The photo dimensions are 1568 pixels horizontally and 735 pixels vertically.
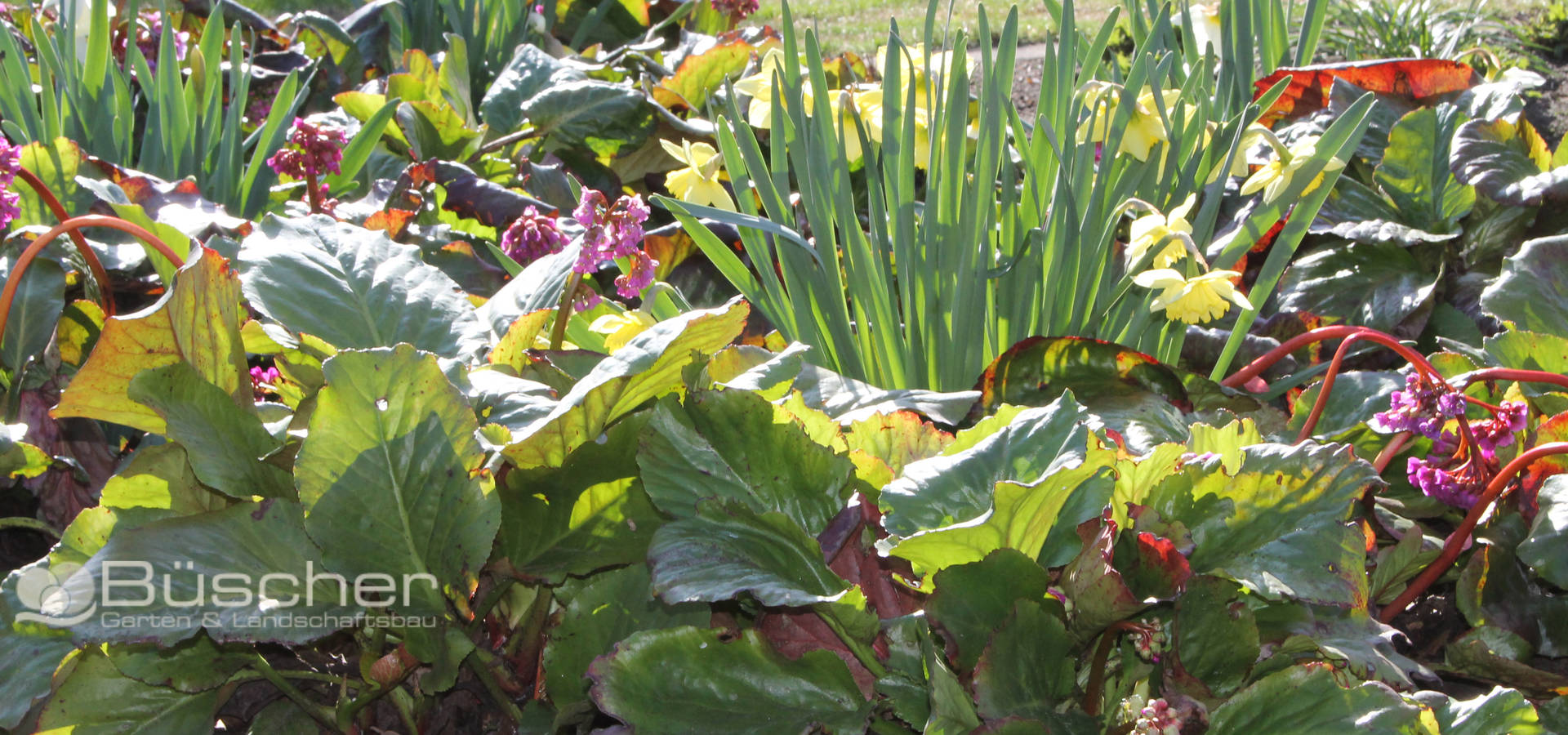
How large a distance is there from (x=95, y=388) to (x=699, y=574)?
59cm

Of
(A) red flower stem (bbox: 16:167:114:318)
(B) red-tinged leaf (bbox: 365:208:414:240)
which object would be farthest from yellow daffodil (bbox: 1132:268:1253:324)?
(A) red flower stem (bbox: 16:167:114:318)

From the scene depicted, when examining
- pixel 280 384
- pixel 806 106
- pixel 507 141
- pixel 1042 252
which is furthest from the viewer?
pixel 507 141

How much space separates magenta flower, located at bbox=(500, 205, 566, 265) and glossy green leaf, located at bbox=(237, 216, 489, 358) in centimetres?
23

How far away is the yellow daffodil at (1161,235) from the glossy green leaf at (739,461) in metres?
0.53

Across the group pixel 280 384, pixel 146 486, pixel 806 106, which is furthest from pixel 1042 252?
pixel 146 486

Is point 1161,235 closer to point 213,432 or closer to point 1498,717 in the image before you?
point 1498,717

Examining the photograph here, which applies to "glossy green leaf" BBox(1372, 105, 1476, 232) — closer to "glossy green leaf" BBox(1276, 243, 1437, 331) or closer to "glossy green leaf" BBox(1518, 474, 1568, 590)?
"glossy green leaf" BBox(1276, 243, 1437, 331)

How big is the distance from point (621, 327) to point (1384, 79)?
1.69 m

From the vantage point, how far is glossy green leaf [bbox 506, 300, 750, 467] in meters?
0.95

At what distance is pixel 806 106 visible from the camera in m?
1.63

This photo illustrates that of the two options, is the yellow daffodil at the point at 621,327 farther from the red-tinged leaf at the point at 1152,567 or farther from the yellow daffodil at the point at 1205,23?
the yellow daffodil at the point at 1205,23

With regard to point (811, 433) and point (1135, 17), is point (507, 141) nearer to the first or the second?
point (1135, 17)

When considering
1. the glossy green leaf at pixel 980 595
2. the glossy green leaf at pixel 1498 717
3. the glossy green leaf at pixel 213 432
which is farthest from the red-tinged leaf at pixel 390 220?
the glossy green leaf at pixel 1498 717

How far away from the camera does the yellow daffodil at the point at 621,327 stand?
1.33 meters
